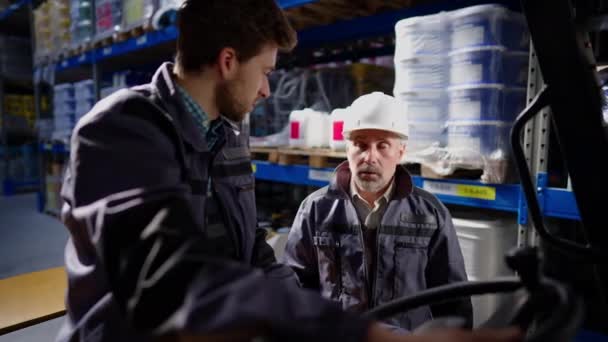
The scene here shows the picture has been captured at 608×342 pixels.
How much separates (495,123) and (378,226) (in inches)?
32.6

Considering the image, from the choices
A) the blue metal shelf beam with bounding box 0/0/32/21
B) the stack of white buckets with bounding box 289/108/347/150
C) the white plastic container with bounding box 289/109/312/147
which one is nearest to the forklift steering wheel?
the stack of white buckets with bounding box 289/108/347/150

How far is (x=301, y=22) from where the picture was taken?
368 cm

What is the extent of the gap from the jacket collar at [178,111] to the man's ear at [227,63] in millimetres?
161

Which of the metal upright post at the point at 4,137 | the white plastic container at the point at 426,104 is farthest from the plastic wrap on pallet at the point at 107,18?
the metal upright post at the point at 4,137

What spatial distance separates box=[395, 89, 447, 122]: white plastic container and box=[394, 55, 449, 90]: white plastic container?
34mm

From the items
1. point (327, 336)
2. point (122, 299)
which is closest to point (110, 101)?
point (122, 299)

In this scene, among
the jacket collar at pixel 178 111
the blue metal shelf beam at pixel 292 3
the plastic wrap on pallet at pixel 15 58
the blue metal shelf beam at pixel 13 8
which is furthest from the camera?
the plastic wrap on pallet at pixel 15 58

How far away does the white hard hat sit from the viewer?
209cm

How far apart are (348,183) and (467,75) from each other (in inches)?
33.5

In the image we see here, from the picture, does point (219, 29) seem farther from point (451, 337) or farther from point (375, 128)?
point (451, 337)

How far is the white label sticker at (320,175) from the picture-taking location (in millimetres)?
3036

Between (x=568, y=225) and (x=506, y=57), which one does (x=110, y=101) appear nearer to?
(x=506, y=57)

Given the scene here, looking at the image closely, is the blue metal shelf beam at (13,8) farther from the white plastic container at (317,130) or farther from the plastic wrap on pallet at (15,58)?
the white plastic container at (317,130)

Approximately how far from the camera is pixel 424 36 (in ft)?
8.05
